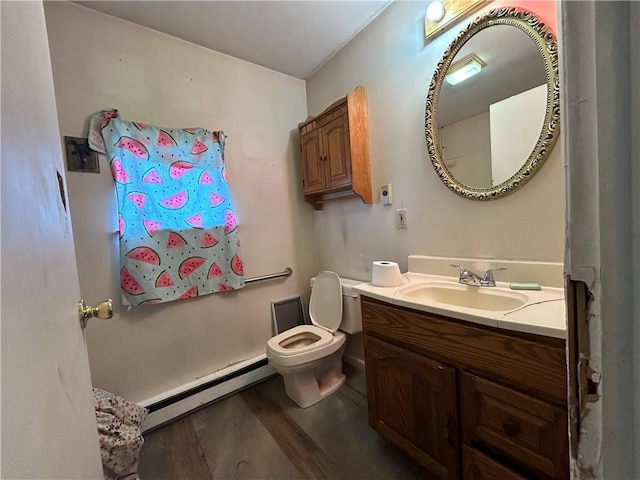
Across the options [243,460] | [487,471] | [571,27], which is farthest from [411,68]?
[243,460]

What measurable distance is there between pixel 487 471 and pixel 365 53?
2.18m

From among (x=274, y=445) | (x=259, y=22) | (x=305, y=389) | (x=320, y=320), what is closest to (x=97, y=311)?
(x=274, y=445)

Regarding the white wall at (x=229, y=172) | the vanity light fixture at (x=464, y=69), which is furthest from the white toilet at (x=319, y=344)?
the vanity light fixture at (x=464, y=69)

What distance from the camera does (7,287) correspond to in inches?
11.8

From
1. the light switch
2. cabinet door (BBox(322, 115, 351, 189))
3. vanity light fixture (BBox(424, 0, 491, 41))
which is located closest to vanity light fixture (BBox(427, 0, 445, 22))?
vanity light fixture (BBox(424, 0, 491, 41))

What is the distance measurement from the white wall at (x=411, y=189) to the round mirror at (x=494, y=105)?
0.19 feet

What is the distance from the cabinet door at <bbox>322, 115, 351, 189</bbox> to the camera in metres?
1.74

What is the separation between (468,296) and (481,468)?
62 cm

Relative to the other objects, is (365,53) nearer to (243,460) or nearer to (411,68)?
(411,68)

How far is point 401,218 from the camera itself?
1624 millimetres

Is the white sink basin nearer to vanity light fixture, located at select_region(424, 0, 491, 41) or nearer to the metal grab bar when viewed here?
the metal grab bar

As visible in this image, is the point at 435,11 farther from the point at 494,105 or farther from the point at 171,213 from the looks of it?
the point at 171,213

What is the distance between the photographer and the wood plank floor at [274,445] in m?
1.26

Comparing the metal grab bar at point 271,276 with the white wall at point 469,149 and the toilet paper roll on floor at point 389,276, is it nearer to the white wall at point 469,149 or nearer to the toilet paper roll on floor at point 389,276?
the toilet paper roll on floor at point 389,276
